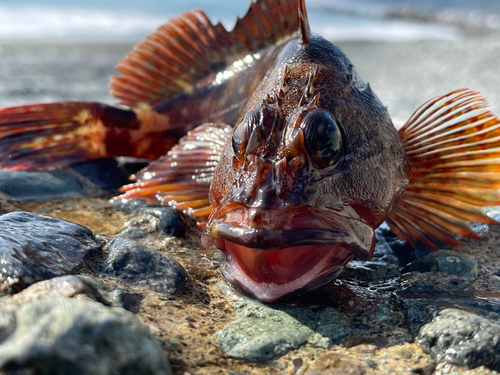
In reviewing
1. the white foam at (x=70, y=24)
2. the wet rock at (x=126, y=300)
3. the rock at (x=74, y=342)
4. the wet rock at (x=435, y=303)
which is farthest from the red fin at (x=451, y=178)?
the white foam at (x=70, y=24)

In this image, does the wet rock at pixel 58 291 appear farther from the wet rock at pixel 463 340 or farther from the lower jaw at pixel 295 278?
the wet rock at pixel 463 340

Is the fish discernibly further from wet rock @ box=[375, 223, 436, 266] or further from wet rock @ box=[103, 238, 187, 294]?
wet rock @ box=[103, 238, 187, 294]

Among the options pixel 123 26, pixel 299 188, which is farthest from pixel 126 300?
pixel 123 26

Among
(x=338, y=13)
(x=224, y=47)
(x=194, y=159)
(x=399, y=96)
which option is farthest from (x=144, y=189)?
(x=338, y=13)

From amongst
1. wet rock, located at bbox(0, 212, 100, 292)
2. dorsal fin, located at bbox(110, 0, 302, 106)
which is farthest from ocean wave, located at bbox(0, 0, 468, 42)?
wet rock, located at bbox(0, 212, 100, 292)

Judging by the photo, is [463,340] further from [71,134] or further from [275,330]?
A: [71,134]
